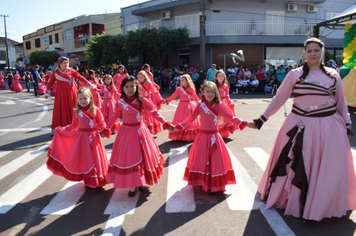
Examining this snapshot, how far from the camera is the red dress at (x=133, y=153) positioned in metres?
4.63

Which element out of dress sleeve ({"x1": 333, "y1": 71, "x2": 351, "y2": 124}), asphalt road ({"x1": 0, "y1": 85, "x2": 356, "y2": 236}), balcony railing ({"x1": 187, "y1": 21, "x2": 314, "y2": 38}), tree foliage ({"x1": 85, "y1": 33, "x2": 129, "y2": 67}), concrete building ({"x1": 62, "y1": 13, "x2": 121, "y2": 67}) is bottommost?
asphalt road ({"x1": 0, "y1": 85, "x2": 356, "y2": 236})

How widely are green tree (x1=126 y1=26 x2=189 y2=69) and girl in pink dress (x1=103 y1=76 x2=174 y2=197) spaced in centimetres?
2138

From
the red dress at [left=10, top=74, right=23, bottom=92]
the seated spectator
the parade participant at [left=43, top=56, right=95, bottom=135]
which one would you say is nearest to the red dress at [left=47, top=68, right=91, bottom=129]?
the parade participant at [left=43, top=56, right=95, bottom=135]

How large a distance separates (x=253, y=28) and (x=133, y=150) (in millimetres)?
25049

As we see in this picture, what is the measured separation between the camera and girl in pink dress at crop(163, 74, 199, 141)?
803 centimetres

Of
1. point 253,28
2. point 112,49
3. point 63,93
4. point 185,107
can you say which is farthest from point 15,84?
point 185,107

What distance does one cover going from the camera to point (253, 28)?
88.2 ft

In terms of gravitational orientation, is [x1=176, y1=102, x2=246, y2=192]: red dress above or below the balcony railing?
below

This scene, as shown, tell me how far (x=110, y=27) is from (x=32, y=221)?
41.6 m

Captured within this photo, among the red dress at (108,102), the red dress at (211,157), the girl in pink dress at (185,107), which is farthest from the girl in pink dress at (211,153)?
the red dress at (108,102)

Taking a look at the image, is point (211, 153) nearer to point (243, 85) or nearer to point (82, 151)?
point (82, 151)

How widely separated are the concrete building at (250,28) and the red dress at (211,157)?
22.2 m

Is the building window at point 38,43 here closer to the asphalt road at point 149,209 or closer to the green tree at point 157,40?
the green tree at point 157,40

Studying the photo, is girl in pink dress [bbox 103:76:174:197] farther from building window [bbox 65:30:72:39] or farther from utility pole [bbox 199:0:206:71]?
building window [bbox 65:30:72:39]
